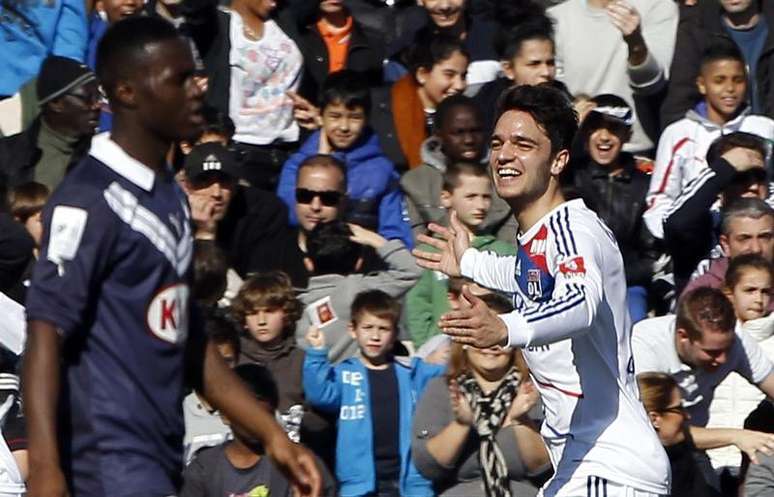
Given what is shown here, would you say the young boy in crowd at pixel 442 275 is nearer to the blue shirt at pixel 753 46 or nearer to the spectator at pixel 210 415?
the spectator at pixel 210 415

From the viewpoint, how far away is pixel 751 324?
9.01 m

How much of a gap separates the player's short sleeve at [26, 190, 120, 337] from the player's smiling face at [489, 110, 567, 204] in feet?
6.09

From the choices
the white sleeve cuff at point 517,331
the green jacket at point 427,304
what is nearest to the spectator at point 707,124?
the green jacket at point 427,304

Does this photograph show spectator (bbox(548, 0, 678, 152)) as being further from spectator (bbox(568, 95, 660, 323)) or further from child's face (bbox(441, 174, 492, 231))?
child's face (bbox(441, 174, 492, 231))

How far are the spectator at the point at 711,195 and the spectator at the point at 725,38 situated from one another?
884 millimetres

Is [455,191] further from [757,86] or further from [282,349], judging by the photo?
[757,86]

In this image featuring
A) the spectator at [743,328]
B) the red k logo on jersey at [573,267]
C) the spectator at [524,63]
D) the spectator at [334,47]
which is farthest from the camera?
the spectator at [334,47]

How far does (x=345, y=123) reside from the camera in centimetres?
1016

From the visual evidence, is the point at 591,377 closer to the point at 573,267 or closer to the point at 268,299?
the point at 573,267

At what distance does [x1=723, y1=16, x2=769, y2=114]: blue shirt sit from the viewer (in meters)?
11.0

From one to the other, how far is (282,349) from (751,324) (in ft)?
7.97

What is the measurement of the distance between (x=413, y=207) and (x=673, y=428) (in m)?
2.45

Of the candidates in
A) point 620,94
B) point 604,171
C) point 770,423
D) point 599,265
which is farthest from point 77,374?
point 620,94

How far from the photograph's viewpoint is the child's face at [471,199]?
9359 millimetres
